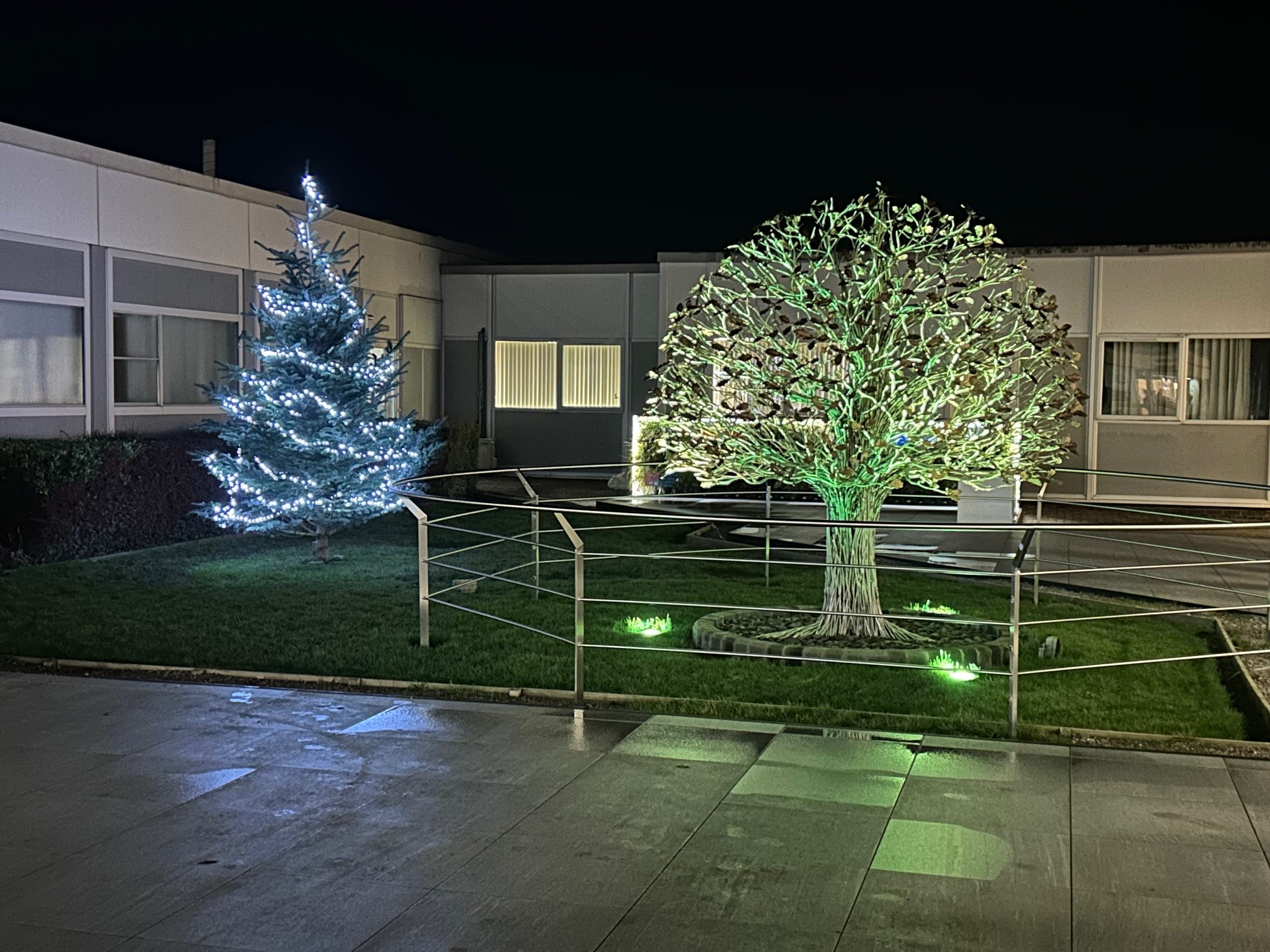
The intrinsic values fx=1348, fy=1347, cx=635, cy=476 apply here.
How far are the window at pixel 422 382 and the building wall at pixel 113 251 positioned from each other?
355cm

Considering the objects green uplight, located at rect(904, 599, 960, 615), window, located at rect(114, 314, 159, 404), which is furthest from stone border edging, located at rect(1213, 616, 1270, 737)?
window, located at rect(114, 314, 159, 404)

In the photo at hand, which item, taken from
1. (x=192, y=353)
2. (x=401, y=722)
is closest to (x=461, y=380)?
(x=192, y=353)

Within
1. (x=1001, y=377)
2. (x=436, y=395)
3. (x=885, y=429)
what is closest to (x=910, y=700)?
(x=885, y=429)

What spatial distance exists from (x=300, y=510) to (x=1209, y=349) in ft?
42.5

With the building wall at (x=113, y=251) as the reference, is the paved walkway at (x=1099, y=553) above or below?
below

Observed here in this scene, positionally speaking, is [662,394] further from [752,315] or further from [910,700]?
[910,700]

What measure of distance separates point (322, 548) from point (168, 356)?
4453mm

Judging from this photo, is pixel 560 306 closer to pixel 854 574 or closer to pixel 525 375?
pixel 525 375

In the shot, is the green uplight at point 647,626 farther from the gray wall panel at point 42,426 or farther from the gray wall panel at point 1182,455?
the gray wall panel at point 1182,455

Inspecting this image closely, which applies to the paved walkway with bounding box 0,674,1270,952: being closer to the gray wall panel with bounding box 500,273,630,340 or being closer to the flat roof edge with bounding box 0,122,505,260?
the flat roof edge with bounding box 0,122,505,260

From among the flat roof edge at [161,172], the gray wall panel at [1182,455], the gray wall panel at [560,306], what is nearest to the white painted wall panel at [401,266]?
the flat roof edge at [161,172]

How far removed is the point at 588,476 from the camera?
21719 millimetres

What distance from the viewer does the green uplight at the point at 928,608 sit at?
9992 mm

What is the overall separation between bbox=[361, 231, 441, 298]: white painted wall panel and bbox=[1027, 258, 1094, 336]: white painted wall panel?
976 centimetres
